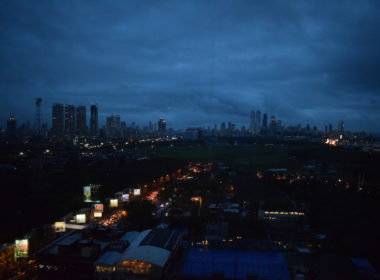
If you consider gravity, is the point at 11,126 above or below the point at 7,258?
above

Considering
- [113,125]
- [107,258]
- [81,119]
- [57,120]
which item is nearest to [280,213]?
[107,258]

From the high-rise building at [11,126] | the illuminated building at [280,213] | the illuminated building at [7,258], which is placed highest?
the high-rise building at [11,126]

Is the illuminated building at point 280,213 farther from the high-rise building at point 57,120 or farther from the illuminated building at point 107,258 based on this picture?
the high-rise building at point 57,120

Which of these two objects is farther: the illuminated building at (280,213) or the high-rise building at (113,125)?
the high-rise building at (113,125)

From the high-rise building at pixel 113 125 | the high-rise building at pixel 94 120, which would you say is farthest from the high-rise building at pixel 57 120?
the high-rise building at pixel 113 125

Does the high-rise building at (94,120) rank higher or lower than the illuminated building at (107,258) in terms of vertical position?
higher

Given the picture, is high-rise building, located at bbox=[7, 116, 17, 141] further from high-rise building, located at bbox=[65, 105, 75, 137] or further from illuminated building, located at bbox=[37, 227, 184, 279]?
illuminated building, located at bbox=[37, 227, 184, 279]


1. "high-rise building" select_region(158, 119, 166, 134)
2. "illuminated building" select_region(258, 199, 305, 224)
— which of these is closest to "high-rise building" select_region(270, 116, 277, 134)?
"high-rise building" select_region(158, 119, 166, 134)

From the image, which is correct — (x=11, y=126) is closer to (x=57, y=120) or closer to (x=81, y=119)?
(x=57, y=120)

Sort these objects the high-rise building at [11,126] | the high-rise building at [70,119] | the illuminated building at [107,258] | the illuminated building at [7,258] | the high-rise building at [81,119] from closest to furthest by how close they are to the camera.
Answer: the illuminated building at [107,258] → the illuminated building at [7,258] → the high-rise building at [11,126] → the high-rise building at [70,119] → the high-rise building at [81,119]

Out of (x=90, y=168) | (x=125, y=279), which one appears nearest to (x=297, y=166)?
(x=90, y=168)

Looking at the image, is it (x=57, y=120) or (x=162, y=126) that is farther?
(x=162, y=126)
